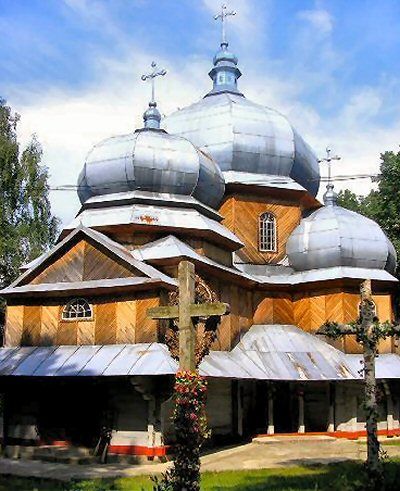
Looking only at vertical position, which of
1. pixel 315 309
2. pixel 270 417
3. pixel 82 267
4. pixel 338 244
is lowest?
pixel 270 417

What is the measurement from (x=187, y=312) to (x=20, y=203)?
757 inches

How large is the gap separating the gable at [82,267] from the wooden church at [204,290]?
4 centimetres

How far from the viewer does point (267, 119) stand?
2492 cm

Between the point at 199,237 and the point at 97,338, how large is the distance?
15.3ft

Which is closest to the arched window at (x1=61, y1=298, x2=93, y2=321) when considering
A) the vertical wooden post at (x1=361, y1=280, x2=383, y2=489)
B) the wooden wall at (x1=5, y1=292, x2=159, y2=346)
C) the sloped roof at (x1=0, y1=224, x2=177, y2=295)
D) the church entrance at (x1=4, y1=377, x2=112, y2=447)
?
the wooden wall at (x1=5, y1=292, x2=159, y2=346)

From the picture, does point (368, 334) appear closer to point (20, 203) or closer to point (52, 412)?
point (52, 412)

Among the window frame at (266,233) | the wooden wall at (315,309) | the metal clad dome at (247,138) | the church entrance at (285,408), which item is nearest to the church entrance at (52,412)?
the church entrance at (285,408)

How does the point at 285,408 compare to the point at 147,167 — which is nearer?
the point at 147,167

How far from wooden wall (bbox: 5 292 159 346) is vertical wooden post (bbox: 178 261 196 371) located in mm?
7168

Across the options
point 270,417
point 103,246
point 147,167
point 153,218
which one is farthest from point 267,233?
point 103,246

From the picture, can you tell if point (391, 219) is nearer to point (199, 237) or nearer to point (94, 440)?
point (199, 237)

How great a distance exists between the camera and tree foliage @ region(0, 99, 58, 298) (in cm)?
2534

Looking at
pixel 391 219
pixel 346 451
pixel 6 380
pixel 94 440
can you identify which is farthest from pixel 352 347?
pixel 6 380

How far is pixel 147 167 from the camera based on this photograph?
2003 centimetres
